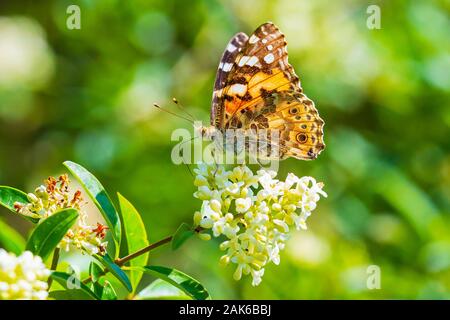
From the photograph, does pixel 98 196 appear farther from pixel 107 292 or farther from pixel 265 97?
pixel 265 97

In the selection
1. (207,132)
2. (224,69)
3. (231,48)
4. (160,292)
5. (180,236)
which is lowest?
(160,292)

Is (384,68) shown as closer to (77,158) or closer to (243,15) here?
(243,15)

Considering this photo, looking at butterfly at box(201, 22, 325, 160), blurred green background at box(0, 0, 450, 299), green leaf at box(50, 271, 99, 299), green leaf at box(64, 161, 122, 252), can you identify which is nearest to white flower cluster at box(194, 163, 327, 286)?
green leaf at box(64, 161, 122, 252)

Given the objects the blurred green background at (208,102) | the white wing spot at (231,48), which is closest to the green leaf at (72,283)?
the white wing spot at (231,48)

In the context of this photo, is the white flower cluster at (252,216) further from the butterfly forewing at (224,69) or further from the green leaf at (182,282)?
the butterfly forewing at (224,69)

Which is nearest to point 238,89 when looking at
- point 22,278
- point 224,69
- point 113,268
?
point 224,69

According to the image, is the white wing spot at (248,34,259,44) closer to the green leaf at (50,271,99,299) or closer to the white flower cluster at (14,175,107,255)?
the white flower cluster at (14,175,107,255)
